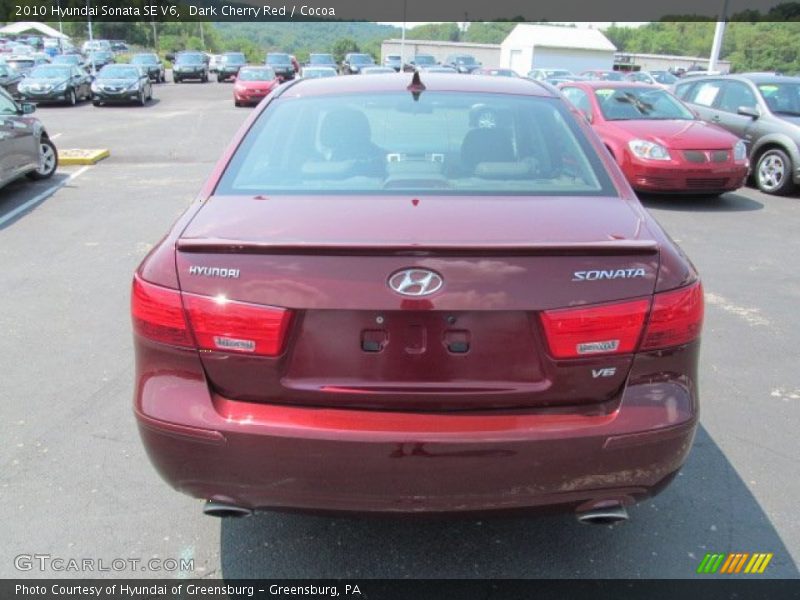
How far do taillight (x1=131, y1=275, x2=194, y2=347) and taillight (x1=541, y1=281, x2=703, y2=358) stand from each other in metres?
1.11

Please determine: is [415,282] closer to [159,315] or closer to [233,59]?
[159,315]

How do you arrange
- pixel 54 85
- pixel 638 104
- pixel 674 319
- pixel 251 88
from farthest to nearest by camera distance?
pixel 251 88, pixel 54 85, pixel 638 104, pixel 674 319

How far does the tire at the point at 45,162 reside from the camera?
10305mm

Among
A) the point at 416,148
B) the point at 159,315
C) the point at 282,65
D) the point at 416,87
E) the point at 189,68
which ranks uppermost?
the point at 416,87

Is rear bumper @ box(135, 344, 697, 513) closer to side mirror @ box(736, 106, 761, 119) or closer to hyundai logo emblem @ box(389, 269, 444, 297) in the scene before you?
hyundai logo emblem @ box(389, 269, 444, 297)

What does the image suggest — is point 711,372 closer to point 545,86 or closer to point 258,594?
point 545,86

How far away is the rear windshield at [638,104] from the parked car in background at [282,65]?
2713cm

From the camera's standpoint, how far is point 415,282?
2.03 m

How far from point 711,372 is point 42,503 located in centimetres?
378

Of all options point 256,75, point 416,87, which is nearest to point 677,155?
point 416,87

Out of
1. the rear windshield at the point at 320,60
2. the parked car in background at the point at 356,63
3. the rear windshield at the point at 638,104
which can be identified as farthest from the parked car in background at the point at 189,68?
the rear windshield at the point at 638,104

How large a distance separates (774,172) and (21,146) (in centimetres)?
1090

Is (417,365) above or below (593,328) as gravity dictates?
below

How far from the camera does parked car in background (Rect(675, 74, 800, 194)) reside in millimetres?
10242
